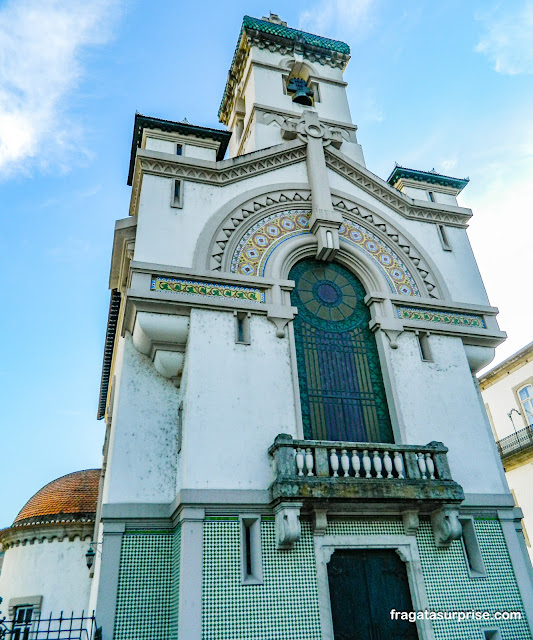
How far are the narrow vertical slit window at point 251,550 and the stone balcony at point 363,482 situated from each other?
0.49 meters

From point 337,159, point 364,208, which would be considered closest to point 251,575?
point 364,208

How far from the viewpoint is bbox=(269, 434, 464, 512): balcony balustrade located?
450 inches

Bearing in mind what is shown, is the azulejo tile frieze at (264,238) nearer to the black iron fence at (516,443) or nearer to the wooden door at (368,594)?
the wooden door at (368,594)

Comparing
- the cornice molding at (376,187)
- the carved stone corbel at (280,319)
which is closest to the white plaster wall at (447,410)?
the carved stone corbel at (280,319)

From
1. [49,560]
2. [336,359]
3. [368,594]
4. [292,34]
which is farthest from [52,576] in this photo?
[292,34]

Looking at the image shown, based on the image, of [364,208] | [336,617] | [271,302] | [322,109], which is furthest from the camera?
[322,109]

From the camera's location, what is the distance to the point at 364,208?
57.6 feet

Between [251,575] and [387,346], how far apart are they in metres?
6.81

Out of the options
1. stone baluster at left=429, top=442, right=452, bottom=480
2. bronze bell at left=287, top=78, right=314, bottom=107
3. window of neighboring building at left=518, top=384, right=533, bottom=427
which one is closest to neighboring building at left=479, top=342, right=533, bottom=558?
window of neighboring building at left=518, top=384, right=533, bottom=427

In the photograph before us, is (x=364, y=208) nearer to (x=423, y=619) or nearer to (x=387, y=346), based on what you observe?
(x=387, y=346)

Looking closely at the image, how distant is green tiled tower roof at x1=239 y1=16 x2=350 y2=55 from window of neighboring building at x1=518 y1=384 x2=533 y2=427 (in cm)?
1784

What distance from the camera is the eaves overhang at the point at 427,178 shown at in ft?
63.2

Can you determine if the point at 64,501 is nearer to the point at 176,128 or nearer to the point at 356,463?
the point at 356,463

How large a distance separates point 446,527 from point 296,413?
13.7 ft
